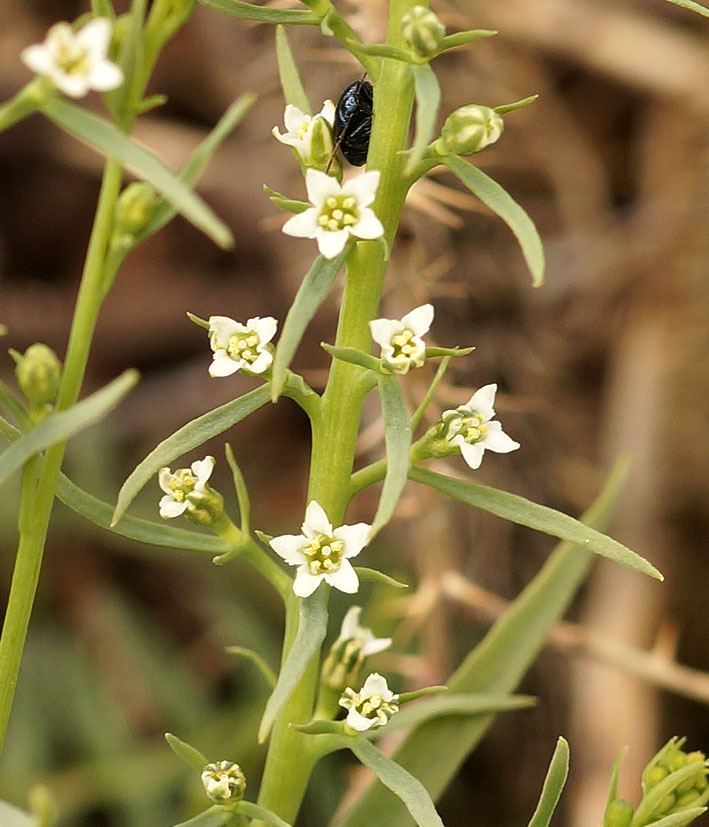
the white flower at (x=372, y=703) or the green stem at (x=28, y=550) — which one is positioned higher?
the green stem at (x=28, y=550)

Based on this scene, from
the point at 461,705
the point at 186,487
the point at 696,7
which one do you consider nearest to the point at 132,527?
the point at 186,487

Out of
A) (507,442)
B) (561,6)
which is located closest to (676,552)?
(561,6)

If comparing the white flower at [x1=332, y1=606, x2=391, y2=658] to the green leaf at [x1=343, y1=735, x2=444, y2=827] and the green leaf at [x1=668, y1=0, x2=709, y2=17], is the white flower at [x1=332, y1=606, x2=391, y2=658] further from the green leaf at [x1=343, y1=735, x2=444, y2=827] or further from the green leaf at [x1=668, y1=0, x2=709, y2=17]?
the green leaf at [x1=668, y1=0, x2=709, y2=17]

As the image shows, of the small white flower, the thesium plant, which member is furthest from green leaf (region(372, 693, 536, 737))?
the small white flower

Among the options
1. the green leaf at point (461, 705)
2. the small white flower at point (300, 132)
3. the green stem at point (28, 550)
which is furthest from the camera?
the green leaf at point (461, 705)

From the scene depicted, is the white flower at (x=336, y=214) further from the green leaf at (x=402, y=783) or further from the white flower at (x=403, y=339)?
the green leaf at (x=402, y=783)

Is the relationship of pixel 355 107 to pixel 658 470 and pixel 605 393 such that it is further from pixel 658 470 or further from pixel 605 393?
pixel 605 393

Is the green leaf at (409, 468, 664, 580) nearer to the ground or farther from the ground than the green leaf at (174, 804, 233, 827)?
farther from the ground

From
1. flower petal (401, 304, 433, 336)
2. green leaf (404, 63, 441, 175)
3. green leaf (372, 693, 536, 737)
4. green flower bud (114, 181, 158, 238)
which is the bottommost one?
green leaf (372, 693, 536, 737)

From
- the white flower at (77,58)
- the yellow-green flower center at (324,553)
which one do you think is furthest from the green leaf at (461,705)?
the white flower at (77,58)
